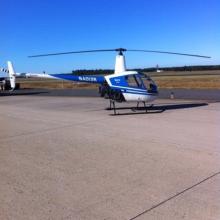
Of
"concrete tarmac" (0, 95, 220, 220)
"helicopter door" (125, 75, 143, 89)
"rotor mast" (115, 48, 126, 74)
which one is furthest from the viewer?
"rotor mast" (115, 48, 126, 74)

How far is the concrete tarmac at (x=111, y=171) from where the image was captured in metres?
5.32

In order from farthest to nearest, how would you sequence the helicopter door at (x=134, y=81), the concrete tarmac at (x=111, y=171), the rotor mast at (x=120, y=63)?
the rotor mast at (x=120, y=63) → the helicopter door at (x=134, y=81) → the concrete tarmac at (x=111, y=171)

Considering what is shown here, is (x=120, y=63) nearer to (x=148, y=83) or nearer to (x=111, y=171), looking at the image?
(x=148, y=83)

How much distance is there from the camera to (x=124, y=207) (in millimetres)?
5371

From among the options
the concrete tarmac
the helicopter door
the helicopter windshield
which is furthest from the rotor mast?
the concrete tarmac

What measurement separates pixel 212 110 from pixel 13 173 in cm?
1175

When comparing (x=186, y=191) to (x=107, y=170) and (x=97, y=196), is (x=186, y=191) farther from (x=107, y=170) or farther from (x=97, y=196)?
(x=107, y=170)

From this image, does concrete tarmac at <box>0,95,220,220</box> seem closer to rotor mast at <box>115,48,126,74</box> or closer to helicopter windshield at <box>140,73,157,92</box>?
helicopter windshield at <box>140,73,157,92</box>

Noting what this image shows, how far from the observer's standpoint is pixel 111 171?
7.27 meters

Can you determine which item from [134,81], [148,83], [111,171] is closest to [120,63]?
[134,81]

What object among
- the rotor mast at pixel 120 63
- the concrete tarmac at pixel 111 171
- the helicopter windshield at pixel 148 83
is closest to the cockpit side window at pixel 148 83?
the helicopter windshield at pixel 148 83

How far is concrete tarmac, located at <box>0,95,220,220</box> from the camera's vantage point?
5.32 metres

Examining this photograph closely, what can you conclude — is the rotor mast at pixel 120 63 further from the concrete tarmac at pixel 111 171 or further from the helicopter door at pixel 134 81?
the concrete tarmac at pixel 111 171

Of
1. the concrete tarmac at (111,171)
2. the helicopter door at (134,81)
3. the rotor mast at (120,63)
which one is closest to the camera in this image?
the concrete tarmac at (111,171)
